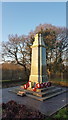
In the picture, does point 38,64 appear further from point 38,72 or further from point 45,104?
point 45,104

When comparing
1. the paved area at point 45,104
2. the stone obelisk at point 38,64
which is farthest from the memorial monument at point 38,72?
the paved area at point 45,104

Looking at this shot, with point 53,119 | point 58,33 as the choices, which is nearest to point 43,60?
point 53,119

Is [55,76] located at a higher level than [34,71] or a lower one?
lower

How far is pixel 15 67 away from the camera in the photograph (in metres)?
17.4

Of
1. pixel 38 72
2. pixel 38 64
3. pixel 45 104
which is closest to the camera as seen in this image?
pixel 45 104

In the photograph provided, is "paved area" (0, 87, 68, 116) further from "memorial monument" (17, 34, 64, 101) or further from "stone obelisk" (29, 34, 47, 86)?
"stone obelisk" (29, 34, 47, 86)

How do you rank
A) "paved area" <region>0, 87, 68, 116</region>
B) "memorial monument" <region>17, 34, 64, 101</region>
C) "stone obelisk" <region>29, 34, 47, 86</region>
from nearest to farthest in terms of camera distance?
"paved area" <region>0, 87, 68, 116</region>, "memorial monument" <region>17, 34, 64, 101</region>, "stone obelisk" <region>29, 34, 47, 86</region>

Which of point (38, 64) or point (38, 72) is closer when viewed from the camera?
point (38, 72)

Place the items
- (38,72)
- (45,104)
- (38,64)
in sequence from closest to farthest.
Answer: (45,104) < (38,72) < (38,64)

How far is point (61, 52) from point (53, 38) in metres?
2.79

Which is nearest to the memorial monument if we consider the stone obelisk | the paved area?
the stone obelisk

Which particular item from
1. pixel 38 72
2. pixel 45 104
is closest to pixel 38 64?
pixel 38 72

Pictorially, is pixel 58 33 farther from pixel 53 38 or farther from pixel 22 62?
pixel 22 62

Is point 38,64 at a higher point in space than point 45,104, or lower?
higher
